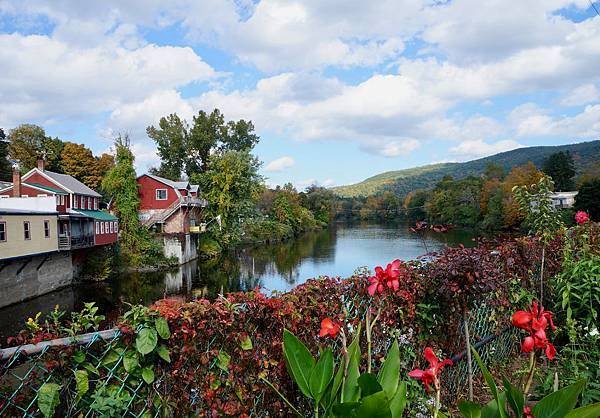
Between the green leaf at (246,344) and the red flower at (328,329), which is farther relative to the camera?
the green leaf at (246,344)

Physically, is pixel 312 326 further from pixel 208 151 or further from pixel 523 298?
pixel 208 151

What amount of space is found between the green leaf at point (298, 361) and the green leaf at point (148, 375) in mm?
648

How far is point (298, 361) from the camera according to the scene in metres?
1.84

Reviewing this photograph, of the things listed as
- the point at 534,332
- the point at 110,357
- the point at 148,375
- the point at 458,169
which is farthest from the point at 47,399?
the point at 458,169

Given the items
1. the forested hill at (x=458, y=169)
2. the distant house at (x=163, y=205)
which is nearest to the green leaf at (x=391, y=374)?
the distant house at (x=163, y=205)

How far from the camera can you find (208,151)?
4488 centimetres

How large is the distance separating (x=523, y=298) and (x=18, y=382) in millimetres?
4313

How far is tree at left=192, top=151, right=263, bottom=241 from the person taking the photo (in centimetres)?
3434

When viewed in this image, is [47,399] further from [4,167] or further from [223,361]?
[4,167]

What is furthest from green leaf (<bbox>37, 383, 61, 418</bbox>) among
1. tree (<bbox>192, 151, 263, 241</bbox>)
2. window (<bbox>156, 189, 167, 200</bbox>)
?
tree (<bbox>192, 151, 263, 241</bbox>)

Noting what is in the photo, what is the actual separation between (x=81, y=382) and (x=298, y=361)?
0.95m

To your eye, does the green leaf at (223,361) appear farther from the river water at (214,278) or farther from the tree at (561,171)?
the tree at (561,171)

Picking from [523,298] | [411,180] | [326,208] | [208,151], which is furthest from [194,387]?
[411,180]

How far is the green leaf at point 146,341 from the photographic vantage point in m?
1.86
